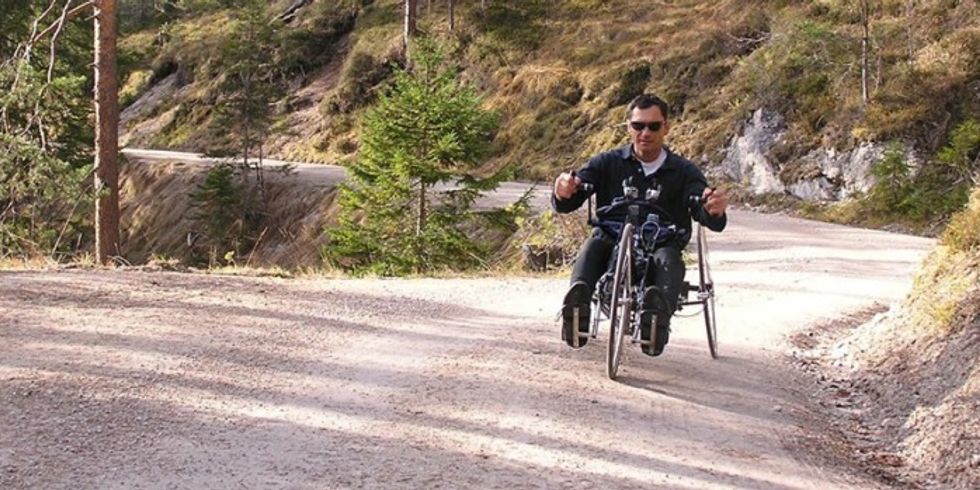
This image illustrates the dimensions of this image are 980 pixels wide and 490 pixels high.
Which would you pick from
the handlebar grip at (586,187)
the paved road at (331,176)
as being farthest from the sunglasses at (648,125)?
the paved road at (331,176)

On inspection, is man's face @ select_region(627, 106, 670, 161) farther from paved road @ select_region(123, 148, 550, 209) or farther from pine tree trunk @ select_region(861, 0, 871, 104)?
pine tree trunk @ select_region(861, 0, 871, 104)

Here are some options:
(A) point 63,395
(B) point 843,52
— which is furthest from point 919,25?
(A) point 63,395

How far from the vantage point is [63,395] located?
5352 millimetres

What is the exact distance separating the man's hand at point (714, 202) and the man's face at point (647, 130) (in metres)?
0.53

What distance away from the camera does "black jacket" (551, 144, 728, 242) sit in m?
6.21

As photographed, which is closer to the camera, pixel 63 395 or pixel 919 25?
pixel 63 395

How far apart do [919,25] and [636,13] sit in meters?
13.9

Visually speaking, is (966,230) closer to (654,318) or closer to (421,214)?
(654,318)

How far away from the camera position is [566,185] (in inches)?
240

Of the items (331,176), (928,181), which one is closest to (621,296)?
(928,181)

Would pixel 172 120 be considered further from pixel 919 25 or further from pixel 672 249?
pixel 672 249

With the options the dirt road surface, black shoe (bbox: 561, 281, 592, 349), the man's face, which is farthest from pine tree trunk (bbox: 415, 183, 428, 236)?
black shoe (bbox: 561, 281, 592, 349)

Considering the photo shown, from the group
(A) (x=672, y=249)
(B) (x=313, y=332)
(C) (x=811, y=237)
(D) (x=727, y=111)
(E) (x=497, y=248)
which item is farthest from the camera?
(D) (x=727, y=111)

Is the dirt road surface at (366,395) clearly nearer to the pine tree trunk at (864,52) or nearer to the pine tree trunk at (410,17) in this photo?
the pine tree trunk at (864,52)
